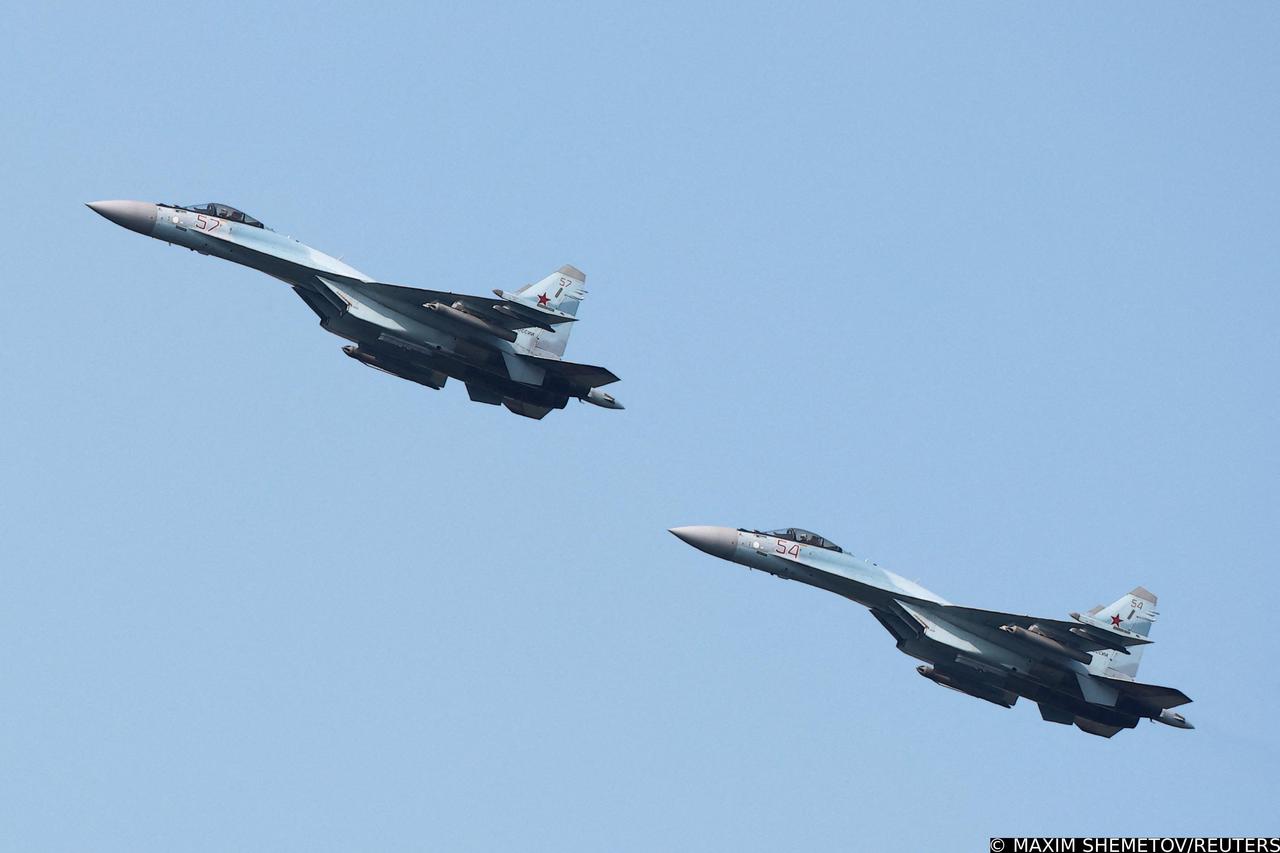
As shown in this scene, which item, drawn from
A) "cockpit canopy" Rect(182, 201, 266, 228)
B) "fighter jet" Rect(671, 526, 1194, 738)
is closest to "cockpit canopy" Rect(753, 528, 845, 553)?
"fighter jet" Rect(671, 526, 1194, 738)

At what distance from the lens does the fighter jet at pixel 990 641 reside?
230 feet

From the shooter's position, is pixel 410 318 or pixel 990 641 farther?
pixel 990 641

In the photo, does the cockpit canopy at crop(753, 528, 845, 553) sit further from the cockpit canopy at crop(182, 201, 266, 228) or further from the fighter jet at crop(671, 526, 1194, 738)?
the cockpit canopy at crop(182, 201, 266, 228)

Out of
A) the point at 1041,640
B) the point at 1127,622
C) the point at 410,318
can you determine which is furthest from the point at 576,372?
the point at 1127,622

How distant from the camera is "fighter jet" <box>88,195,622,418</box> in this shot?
68750 millimetres

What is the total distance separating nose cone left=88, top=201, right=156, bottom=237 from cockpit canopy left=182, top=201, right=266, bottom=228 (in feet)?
3.87

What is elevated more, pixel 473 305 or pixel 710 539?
pixel 473 305

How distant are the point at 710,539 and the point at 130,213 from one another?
2010cm

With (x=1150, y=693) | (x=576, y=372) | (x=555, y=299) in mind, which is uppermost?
(x=555, y=299)

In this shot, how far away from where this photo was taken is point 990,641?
232 ft

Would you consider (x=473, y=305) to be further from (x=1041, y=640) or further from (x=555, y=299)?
(x=1041, y=640)

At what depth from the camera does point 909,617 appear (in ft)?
233

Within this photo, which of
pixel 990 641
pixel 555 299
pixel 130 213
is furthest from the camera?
pixel 555 299

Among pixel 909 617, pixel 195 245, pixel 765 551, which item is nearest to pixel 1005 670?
pixel 909 617
